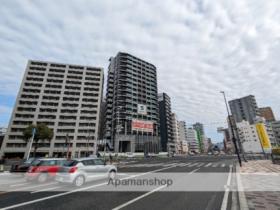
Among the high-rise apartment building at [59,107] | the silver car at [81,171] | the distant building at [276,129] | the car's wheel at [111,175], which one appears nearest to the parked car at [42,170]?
the silver car at [81,171]

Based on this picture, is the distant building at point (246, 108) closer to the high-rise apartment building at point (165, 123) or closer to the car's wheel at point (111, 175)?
the high-rise apartment building at point (165, 123)

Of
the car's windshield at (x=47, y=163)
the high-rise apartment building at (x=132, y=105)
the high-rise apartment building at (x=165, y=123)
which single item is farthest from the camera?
the high-rise apartment building at (x=165, y=123)

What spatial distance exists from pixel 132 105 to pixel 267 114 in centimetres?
10587

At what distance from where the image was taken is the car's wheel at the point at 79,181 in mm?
10070

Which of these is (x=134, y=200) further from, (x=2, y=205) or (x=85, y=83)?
(x=85, y=83)

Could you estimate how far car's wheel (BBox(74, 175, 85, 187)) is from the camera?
10.1 meters

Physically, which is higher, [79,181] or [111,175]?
[111,175]

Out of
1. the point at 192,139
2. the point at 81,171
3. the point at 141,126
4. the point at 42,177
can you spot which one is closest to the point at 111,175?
the point at 81,171

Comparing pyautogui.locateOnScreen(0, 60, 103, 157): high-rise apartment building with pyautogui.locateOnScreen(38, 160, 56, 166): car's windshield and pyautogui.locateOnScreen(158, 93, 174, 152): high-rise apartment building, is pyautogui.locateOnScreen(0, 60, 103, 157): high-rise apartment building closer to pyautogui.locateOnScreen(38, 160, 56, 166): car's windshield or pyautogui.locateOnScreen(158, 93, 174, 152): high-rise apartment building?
pyautogui.locateOnScreen(158, 93, 174, 152): high-rise apartment building

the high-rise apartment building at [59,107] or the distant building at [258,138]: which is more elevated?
the high-rise apartment building at [59,107]

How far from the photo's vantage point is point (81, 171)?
34.3 ft

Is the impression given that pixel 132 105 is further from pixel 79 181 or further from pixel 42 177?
pixel 79 181

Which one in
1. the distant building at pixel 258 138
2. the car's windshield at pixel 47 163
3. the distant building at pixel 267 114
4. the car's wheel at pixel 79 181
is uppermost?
the distant building at pixel 267 114

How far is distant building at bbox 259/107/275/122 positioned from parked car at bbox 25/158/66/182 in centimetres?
14649
